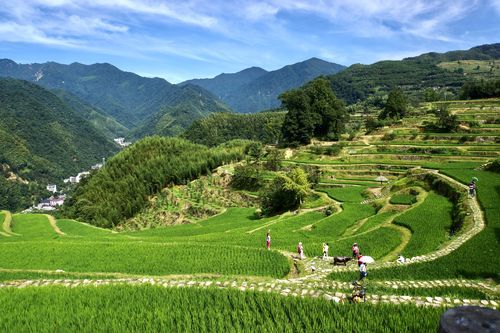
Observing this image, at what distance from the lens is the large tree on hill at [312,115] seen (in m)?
79.6

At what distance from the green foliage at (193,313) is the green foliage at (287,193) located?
110 ft

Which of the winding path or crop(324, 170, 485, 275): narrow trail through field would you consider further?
the winding path

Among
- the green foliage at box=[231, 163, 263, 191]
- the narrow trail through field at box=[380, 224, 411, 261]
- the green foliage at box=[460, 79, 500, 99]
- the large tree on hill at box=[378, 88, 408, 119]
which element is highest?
the green foliage at box=[460, 79, 500, 99]

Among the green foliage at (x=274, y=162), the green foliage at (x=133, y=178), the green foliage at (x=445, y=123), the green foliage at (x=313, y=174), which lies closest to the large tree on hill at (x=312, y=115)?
the green foliage at (x=274, y=162)

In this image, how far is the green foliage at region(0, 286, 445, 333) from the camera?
976cm

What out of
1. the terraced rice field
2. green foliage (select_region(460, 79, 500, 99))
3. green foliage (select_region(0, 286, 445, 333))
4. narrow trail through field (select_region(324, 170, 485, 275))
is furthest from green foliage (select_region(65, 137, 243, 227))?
green foliage (select_region(460, 79, 500, 99))

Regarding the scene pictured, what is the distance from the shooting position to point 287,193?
47.4m

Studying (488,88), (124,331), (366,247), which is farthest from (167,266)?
(488,88)

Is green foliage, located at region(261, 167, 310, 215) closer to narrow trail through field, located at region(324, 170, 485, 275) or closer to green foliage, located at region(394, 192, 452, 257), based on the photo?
green foliage, located at region(394, 192, 452, 257)

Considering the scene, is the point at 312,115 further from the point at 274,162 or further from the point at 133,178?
the point at 133,178

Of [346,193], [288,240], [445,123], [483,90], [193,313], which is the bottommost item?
[288,240]

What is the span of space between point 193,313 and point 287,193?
3686 cm

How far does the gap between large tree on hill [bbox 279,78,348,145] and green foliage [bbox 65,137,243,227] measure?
14.6 m

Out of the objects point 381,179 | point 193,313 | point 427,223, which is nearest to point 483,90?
point 381,179
